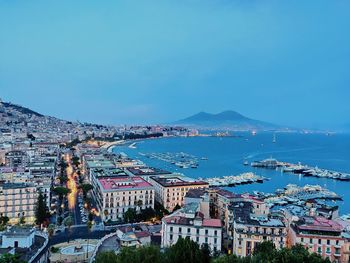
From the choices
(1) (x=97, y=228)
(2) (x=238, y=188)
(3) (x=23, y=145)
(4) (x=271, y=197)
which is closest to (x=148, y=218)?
(1) (x=97, y=228)

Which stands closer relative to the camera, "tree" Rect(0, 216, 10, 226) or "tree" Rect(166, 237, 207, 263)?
"tree" Rect(166, 237, 207, 263)

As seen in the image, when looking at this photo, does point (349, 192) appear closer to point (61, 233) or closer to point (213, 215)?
point (213, 215)

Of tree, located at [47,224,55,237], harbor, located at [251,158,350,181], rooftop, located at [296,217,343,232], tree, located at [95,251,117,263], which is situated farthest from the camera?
harbor, located at [251,158,350,181]

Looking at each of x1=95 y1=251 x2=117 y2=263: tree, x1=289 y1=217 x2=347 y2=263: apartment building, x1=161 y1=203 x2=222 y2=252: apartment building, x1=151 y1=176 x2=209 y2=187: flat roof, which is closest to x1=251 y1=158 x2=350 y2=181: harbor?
x1=151 y1=176 x2=209 y2=187: flat roof

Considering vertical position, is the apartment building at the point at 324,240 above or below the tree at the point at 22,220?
above

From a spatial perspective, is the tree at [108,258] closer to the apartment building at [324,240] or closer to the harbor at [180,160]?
the apartment building at [324,240]

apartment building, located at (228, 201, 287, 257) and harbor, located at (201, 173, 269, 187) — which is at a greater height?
apartment building, located at (228, 201, 287, 257)

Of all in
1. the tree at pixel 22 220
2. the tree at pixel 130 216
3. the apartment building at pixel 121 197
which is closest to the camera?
the tree at pixel 22 220

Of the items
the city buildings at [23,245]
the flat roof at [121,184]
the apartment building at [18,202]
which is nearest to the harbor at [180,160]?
the flat roof at [121,184]

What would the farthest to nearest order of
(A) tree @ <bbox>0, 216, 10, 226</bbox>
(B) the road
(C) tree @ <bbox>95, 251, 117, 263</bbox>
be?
(A) tree @ <bbox>0, 216, 10, 226</bbox> → (B) the road → (C) tree @ <bbox>95, 251, 117, 263</bbox>

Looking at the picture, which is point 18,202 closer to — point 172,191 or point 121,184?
point 121,184

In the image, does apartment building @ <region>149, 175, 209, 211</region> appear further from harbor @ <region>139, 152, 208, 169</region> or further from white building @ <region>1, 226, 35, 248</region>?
harbor @ <region>139, 152, 208, 169</region>
